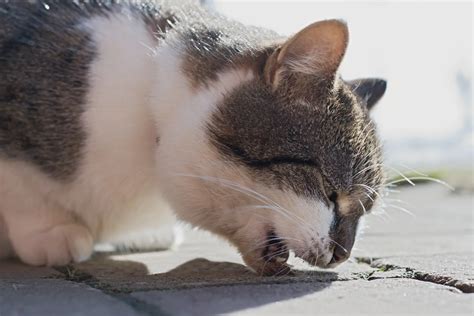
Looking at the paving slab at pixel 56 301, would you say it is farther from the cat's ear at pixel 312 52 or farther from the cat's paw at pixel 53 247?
the cat's ear at pixel 312 52

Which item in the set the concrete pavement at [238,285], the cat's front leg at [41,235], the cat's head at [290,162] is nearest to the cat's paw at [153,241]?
the concrete pavement at [238,285]

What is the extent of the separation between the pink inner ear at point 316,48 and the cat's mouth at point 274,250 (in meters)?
0.36

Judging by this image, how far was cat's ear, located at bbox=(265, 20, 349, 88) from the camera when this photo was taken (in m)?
1.49

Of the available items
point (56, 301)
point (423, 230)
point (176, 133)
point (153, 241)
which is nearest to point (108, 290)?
point (56, 301)

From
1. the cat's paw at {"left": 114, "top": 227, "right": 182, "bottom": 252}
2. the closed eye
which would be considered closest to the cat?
the closed eye

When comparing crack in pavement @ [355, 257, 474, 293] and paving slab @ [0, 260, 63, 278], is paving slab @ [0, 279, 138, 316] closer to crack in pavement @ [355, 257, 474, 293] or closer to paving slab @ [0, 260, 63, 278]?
paving slab @ [0, 260, 63, 278]

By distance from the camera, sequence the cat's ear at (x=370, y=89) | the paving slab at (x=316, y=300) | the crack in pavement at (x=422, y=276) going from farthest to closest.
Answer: the cat's ear at (x=370, y=89) < the crack in pavement at (x=422, y=276) < the paving slab at (x=316, y=300)

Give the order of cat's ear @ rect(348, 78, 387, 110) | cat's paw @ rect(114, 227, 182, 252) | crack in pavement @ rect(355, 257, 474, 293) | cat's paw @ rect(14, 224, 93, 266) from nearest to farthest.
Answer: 1. crack in pavement @ rect(355, 257, 474, 293)
2. cat's paw @ rect(14, 224, 93, 266)
3. cat's ear @ rect(348, 78, 387, 110)
4. cat's paw @ rect(114, 227, 182, 252)

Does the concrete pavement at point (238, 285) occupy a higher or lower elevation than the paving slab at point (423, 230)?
higher

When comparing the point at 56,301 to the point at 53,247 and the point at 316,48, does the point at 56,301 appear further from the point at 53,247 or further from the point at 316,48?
the point at 316,48

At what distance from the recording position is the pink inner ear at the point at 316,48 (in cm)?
149

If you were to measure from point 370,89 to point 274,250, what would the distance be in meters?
0.65

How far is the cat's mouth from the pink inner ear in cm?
36

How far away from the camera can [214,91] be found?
5.24 ft
